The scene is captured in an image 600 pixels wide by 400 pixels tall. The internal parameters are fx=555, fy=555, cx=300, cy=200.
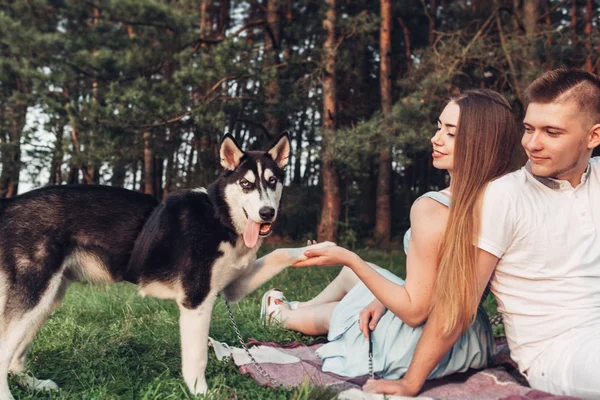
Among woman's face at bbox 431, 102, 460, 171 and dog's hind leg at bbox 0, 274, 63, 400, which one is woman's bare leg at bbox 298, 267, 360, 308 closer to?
woman's face at bbox 431, 102, 460, 171

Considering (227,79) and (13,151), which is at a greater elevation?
(227,79)

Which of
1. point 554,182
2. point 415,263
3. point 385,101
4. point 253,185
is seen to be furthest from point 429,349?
point 385,101

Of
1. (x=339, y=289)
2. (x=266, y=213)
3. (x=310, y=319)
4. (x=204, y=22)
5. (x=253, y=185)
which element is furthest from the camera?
(x=204, y=22)

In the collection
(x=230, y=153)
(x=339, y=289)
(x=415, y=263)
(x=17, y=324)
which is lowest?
(x=339, y=289)

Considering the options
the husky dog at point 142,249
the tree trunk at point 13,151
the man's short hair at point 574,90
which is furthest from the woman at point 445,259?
the tree trunk at point 13,151

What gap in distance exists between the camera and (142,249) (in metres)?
3.20

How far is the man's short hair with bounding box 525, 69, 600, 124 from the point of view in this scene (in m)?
2.51

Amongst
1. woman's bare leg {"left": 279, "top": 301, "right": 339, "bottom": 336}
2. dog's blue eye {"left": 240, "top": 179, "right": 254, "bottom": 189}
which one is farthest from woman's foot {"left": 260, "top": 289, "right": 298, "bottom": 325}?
dog's blue eye {"left": 240, "top": 179, "right": 254, "bottom": 189}

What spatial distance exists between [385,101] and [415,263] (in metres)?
11.2

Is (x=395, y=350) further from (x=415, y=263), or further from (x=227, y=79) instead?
(x=227, y=79)

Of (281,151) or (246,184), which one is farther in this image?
(281,151)

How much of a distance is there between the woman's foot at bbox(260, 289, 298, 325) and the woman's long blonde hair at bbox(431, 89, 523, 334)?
1.94 m

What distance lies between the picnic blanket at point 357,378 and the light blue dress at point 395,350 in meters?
0.07

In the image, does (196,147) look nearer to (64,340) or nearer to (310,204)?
(310,204)
